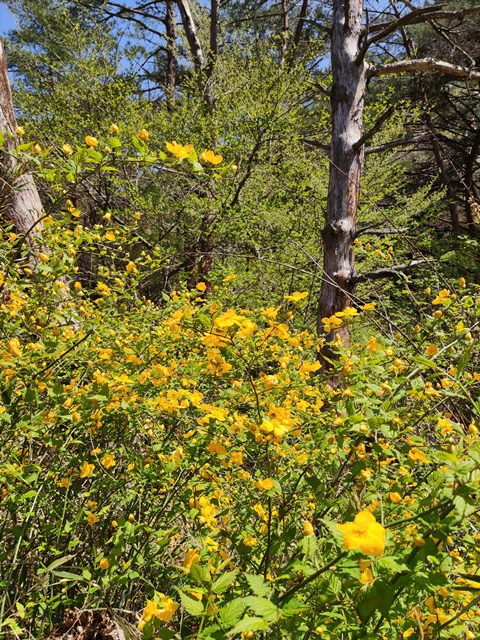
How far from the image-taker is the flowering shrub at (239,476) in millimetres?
783

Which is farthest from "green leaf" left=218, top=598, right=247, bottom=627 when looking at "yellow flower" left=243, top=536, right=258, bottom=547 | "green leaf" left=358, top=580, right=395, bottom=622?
"yellow flower" left=243, top=536, right=258, bottom=547

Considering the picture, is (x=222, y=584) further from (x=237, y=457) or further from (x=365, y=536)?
(x=237, y=457)

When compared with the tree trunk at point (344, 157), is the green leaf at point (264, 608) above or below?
below

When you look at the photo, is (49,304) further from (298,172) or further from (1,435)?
(298,172)

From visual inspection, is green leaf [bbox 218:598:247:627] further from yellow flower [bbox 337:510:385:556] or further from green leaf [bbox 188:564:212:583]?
yellow flower [bbox 337:510:385:556]

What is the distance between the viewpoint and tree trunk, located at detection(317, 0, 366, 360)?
3.87m

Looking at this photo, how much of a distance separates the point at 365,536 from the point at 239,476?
1.06m

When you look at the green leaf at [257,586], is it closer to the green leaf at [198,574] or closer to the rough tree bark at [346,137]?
the green leaf at [198,574]

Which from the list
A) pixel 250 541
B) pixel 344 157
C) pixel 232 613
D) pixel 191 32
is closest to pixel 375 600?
pixel 232 613

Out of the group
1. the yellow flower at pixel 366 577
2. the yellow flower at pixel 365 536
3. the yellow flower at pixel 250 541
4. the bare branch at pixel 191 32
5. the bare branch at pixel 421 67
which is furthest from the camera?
the bare branch at pixel 191 32

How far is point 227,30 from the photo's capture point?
31.7ft

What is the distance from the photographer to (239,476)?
166 centimetres

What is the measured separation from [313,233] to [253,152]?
55.5 inches

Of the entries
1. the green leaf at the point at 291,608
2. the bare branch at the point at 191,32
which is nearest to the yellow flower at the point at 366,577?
the green leaf at the point at 291,608
